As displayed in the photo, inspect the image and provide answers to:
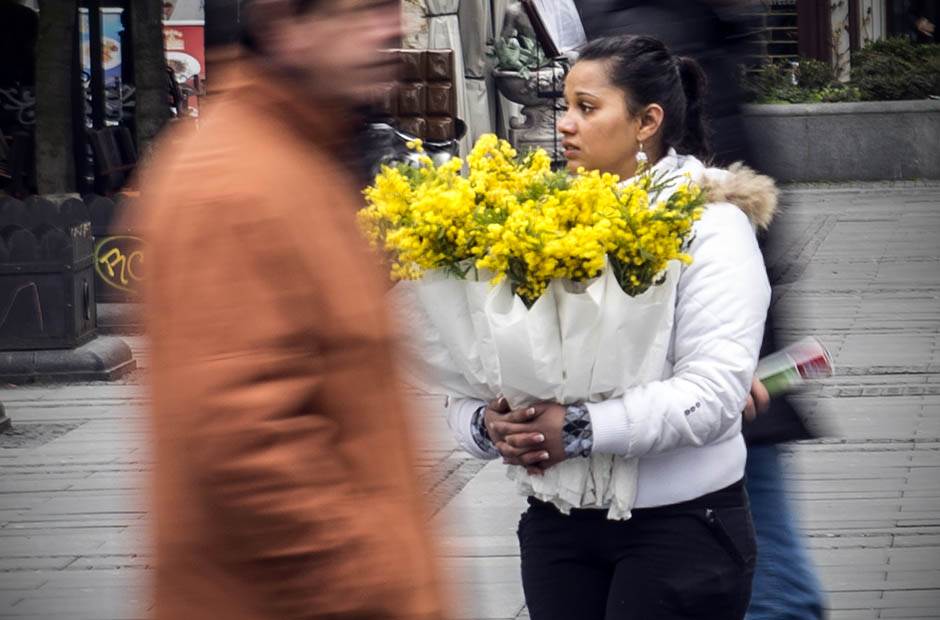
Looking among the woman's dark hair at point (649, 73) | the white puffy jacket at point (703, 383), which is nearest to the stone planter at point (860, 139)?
the woman's dark hair at point (649, 73)

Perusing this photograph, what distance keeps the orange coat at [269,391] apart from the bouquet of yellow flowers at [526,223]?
0.87m

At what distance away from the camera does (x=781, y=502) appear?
373 centimetres

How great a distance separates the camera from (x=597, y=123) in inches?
133

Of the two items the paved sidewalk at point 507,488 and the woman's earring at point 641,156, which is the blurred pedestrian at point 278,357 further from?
A: the paved sidewalk at point 507,488

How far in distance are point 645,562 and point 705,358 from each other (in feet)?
1.26

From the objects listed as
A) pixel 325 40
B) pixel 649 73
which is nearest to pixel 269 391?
pixel 325 40

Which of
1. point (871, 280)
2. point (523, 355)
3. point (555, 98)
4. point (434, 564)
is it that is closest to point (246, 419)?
point (434, 564)

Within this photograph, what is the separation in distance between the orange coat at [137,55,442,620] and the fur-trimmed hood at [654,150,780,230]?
50.6 inches

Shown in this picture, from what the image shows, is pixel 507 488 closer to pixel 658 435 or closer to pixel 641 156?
pixel 641 156

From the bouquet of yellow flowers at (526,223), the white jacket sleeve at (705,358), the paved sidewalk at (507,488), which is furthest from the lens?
the paved sidewalk at (507,488)

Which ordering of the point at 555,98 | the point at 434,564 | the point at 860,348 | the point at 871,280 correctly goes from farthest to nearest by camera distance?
1. the point at 555,98
2. the point at 871,280
3. the point at 860,348
4. the point at 434,564

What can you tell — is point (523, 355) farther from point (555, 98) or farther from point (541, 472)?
point (555, 98)

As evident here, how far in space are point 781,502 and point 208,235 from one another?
2.02 metres

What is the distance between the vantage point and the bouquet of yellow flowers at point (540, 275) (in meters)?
3.00
